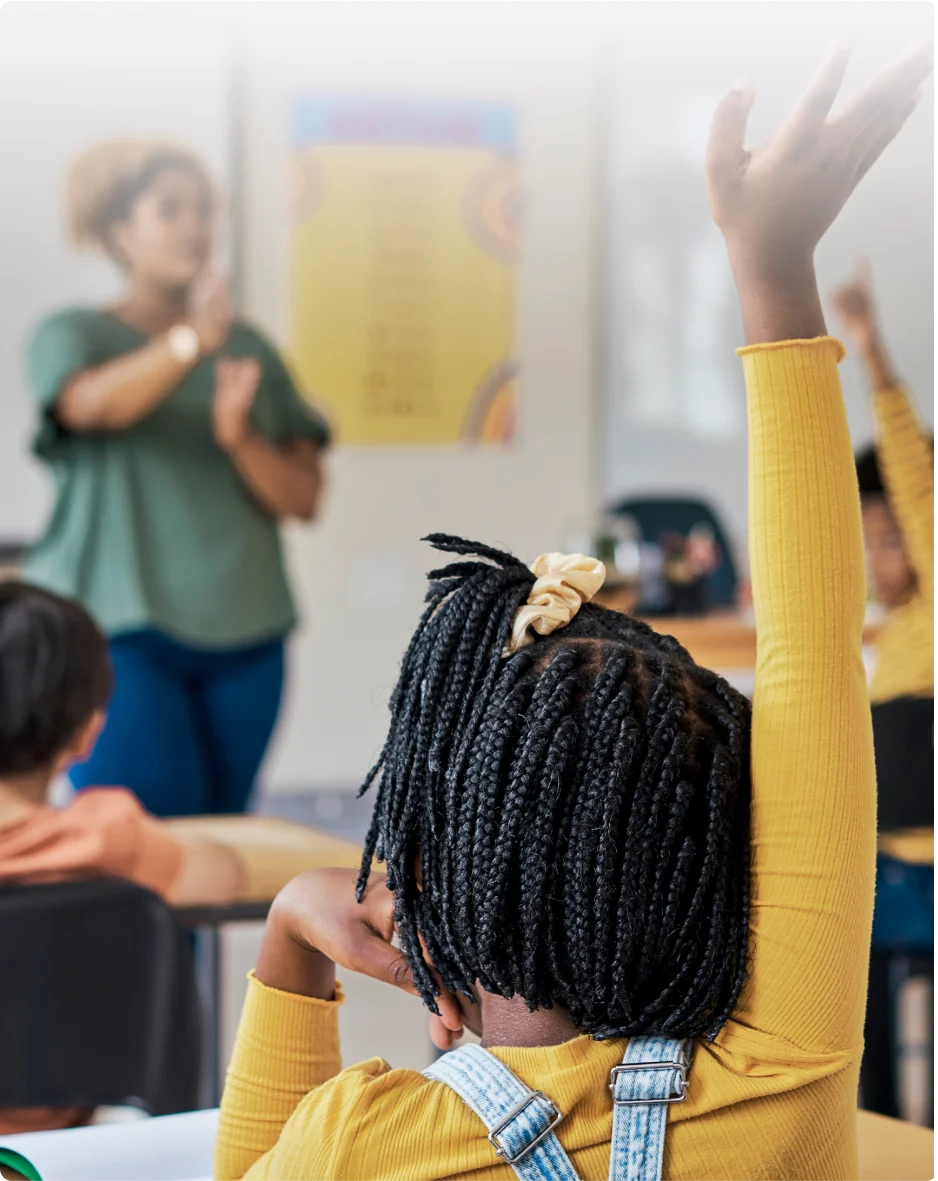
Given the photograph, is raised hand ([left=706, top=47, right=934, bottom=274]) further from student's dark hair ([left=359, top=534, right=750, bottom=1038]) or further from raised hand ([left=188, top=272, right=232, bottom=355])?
raised hand ([left=188, top=272, right=232, bottom=355])

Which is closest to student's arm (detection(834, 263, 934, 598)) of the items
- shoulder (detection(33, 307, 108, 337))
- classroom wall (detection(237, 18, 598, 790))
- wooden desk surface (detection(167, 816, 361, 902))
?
wooden desk surface (detection(167, 816, 361, 902))

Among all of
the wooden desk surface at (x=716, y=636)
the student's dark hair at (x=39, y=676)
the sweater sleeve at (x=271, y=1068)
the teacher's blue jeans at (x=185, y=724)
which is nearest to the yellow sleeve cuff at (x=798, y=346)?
the wooden desk surface at (x=716, y=636)

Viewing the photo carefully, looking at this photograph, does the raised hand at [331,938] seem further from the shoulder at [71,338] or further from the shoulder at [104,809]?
the shoulder at [71,338]

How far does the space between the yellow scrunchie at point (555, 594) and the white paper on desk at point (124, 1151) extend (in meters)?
0.29

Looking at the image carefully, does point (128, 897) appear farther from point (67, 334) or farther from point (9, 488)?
point (9, 488)

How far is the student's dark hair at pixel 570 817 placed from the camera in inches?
17.3

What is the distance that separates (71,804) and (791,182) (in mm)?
793

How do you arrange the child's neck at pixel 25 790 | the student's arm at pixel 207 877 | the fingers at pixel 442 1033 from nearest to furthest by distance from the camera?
the fingers at pixel 442 1033 < the student's arm at pixel 207 877 < the child's neck at pixel 25 790

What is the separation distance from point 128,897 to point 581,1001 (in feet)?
1.46

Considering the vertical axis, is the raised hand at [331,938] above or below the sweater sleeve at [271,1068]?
above

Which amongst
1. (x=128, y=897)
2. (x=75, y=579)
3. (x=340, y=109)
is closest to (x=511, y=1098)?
(x=128, y=897)

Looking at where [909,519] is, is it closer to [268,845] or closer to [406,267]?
[268,845]

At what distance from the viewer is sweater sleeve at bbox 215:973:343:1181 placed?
54cm

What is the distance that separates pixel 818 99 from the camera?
1.41 ft
